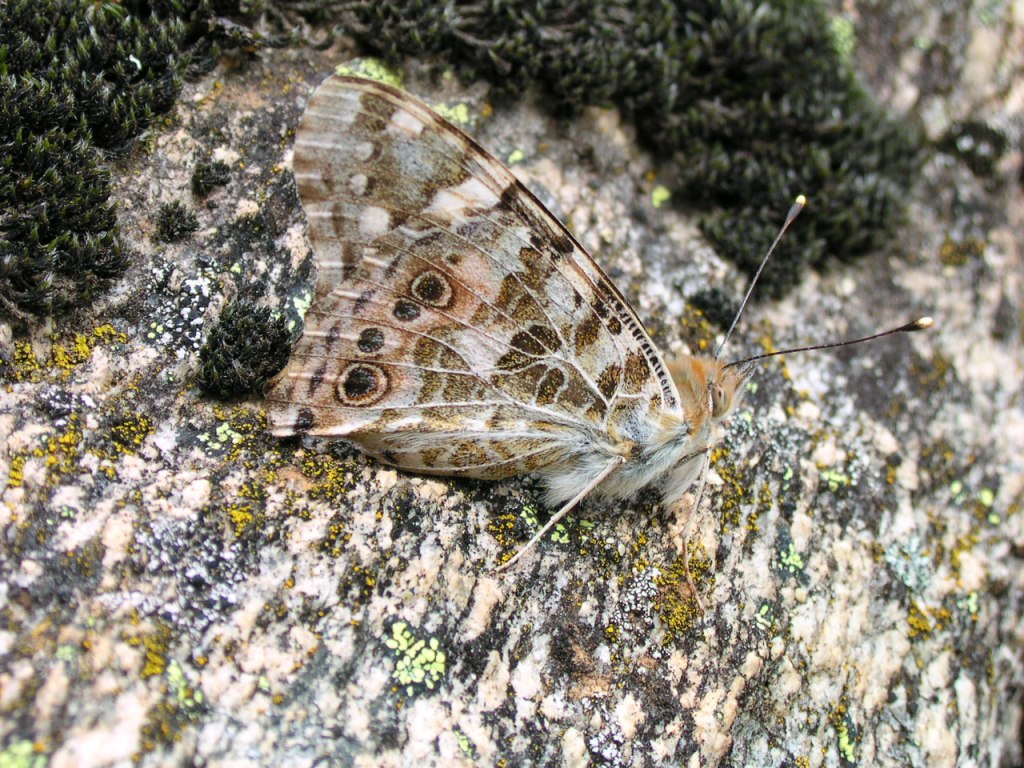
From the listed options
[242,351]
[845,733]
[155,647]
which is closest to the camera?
[155,647]

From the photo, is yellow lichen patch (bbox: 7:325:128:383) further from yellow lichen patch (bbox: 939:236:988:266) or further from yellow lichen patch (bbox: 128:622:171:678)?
yellow lichen patch (bbox: 939:236:988:266)

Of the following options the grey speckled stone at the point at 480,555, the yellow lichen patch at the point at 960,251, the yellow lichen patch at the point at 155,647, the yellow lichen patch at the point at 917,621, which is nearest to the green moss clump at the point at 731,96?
the grey speckled stone at the point at 480,555

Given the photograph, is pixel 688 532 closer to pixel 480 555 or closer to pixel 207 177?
pixel 480 555

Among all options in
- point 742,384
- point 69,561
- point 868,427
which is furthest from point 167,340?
point 868,427

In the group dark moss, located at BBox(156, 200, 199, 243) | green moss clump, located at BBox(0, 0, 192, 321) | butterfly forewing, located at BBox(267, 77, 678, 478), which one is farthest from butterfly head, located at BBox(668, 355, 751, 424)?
green moss clump, located at BBox(0, 0, 192, 321)

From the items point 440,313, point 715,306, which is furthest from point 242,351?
point 715,306

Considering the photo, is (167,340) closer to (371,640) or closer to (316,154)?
(316,154)
